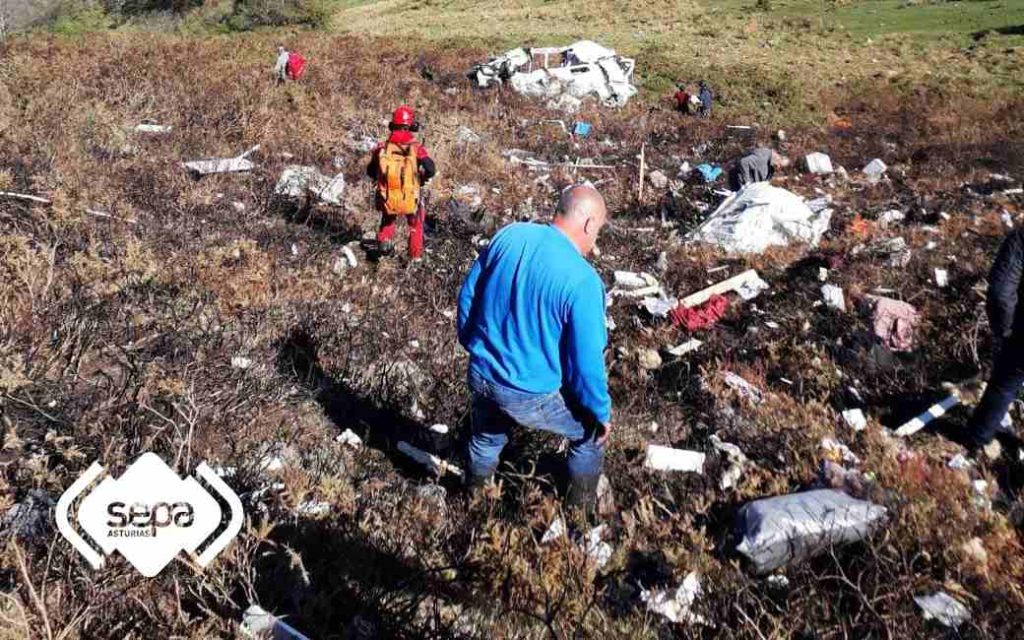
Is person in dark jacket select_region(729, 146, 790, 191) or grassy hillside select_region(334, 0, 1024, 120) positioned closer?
person in dark jacket select_region(729, 146, 790, 191)

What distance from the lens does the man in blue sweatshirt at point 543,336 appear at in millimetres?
2752

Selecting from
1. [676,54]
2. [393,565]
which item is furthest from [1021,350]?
[676,54]

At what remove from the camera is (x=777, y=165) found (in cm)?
1114

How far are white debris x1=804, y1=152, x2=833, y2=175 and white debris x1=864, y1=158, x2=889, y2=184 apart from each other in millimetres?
521

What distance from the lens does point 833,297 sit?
601 cm

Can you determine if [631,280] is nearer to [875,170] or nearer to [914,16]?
[875,170]

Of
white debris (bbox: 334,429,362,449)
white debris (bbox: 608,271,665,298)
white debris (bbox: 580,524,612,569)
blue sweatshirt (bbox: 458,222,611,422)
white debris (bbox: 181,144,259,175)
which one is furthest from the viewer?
white debris (bbox: 181,144,259,175)

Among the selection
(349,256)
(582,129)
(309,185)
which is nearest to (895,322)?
(349,256)

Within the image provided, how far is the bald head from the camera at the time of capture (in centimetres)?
279

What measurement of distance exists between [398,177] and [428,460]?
284 cm

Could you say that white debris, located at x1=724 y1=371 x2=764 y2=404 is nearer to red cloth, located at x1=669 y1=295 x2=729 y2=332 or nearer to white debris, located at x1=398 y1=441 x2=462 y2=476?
red cloth, located at x1=669 y1=295 x2=729 y2=332

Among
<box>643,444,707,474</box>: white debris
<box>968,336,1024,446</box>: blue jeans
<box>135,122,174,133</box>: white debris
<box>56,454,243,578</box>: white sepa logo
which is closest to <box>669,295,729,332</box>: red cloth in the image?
<box>643,444,707,474</box>: white debris

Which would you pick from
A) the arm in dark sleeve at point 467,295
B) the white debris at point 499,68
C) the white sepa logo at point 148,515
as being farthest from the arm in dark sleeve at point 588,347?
the white debris at point 499,68

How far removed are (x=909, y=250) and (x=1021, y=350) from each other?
376cm
